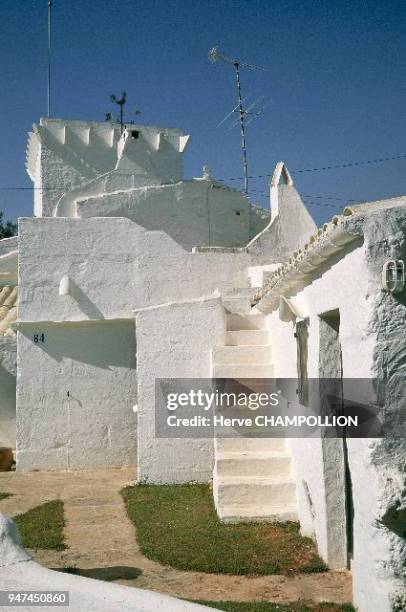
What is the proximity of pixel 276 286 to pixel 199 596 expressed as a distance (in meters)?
4.05

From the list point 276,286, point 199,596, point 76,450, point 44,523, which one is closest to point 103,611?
point 199,596

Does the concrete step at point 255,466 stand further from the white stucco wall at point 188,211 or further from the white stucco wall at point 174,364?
the white stucco wall at point 188,211

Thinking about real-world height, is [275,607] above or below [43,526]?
below

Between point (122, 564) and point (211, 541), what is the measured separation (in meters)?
1.11

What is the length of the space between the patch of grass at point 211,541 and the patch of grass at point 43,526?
976 mm

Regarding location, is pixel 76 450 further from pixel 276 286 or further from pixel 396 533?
pixel 396 533

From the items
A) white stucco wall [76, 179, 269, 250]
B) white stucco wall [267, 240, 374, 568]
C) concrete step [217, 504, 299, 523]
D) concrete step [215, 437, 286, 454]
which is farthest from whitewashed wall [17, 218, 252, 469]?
concrete step [217, 504, 299, 523]

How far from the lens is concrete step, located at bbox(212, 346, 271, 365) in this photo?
981 centimetres

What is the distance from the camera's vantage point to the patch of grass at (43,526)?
7426mm

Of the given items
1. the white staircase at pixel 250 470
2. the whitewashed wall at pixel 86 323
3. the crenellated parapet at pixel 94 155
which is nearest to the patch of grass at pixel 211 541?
the white staircase at pixel 250 470

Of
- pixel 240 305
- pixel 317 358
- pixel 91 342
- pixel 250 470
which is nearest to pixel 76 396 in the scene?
pixel 91 342

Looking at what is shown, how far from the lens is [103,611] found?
167 inches

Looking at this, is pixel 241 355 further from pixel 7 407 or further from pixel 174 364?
pixel 7 407

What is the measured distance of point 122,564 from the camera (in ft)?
22.0
